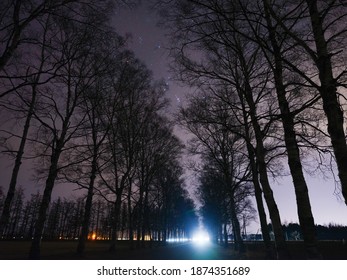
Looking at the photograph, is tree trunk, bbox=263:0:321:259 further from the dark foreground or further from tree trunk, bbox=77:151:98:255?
tree trunk, bbox=77:151:98:255

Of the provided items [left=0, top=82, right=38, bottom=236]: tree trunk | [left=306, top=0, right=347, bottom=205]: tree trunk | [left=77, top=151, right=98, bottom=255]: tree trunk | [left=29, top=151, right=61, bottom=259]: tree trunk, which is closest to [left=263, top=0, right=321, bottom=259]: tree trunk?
[left=306, top=0, right=347, bottom=205]: tree trunk

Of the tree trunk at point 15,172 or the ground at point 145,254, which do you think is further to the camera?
the ground at point 145,254

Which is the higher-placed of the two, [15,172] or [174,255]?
[15,172]

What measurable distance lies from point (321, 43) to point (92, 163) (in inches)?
450

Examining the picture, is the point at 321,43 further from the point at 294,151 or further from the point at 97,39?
the point at 97,39

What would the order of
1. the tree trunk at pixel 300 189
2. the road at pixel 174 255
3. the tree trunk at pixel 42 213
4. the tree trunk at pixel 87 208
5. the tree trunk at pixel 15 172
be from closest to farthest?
the tree trunk at pixel 300 189 → the tree trunk at pixel 15 172 → the tree trunk at pixel 42 213 → the tree trunk at pixel 87 208 → the road at pixel 174 255

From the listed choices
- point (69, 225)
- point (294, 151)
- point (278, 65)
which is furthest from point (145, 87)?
point (69, 225)

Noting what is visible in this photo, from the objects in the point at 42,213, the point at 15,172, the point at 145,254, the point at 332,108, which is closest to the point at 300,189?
the point at 332,108

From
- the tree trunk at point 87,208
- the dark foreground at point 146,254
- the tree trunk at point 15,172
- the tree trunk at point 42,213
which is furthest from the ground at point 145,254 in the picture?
the tree trunk at point 15,172

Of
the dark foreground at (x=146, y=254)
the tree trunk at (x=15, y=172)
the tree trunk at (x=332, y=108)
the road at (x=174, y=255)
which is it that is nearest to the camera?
the tree trunk at (x=332, y=108)

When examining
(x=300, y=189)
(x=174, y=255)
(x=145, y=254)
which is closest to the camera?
(x=300, y=189)

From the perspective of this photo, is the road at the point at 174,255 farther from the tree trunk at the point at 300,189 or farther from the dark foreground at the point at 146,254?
the tree trunk at the point at 300,189

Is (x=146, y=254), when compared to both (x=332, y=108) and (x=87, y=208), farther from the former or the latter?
(x=332, y=108)
